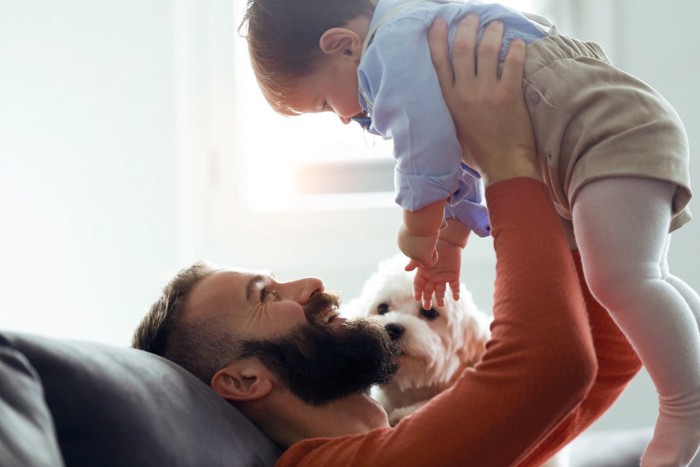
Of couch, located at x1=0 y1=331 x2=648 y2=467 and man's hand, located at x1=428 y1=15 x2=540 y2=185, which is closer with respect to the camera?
couch, located at x1=0 y1=331 x2=648 y2=467

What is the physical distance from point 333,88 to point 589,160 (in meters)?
0.43

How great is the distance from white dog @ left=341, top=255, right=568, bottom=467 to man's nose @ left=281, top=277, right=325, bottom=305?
1.84 ft

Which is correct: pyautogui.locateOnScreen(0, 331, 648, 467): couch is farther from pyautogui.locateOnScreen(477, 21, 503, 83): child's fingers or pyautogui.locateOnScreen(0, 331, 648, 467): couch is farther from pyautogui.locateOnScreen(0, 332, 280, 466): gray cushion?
pyautogui.locateOnScreen(477, 21, 503, 83): child's fingers

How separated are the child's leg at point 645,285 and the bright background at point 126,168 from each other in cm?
194

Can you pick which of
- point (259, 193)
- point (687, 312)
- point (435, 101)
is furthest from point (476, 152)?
point (259, 193)

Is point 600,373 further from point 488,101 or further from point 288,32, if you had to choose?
point 288,32

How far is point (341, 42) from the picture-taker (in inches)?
52.7

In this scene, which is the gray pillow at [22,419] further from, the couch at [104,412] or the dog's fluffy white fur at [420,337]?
the dog's fluffy white fur at [420,337]

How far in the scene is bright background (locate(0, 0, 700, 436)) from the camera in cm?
304

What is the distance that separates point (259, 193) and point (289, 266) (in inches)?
14.1

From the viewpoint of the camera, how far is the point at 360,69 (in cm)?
125

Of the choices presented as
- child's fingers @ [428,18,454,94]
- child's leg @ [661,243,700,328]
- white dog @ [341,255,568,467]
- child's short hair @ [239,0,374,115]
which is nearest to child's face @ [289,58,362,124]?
child's short hair @ [239,0,374,115]

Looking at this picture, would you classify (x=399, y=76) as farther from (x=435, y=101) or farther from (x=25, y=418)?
(x=25, y=418)

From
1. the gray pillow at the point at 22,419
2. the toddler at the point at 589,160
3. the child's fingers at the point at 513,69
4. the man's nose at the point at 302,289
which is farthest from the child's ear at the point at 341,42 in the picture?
the gray pillow at the point at 22,419
